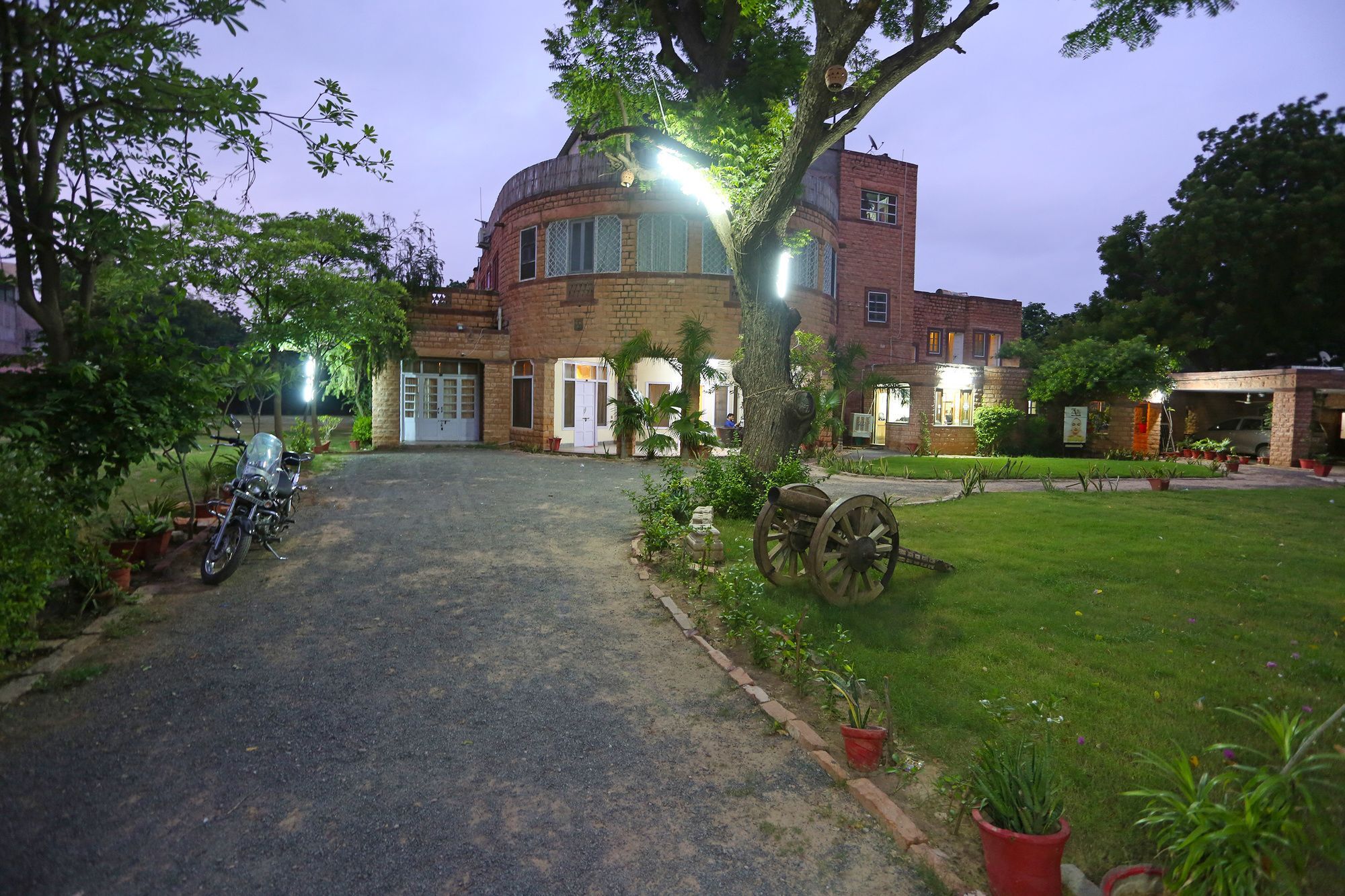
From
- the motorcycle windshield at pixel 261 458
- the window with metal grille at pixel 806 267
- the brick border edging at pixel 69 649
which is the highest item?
the window with metal grille at pixel 806 267

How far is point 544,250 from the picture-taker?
20.7 meters

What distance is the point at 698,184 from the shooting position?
10938 millimetres

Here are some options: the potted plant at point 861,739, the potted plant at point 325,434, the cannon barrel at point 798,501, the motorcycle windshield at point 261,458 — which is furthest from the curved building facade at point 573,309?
the potted plant at point 861,739

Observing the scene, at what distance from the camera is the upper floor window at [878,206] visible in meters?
26.2

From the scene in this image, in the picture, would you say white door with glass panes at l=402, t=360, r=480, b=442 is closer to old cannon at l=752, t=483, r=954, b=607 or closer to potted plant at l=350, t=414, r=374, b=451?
potted plant at l=350, t=414, r=374, b=451

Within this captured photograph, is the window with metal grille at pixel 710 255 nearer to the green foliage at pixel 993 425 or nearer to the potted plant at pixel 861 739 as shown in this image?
the green foliage at pixel 993 425

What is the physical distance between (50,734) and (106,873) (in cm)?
156

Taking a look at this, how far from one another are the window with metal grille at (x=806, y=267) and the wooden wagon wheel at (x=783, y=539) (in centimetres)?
1468

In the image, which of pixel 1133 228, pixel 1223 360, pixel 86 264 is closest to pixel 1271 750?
pixel 86 264

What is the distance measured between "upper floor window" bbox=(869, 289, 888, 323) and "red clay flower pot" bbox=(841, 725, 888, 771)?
24209mm

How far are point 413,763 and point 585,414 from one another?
672 inches

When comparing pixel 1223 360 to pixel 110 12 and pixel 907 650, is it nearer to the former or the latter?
pixel 907 650

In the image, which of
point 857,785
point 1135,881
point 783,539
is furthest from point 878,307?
point 1135,881

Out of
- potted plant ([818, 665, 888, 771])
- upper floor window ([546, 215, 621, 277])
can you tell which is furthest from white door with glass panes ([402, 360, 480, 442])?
potted plant ([818, 665, 888, 771])
